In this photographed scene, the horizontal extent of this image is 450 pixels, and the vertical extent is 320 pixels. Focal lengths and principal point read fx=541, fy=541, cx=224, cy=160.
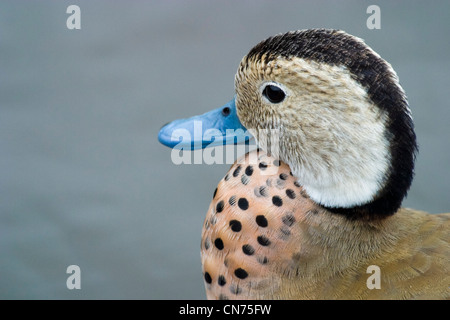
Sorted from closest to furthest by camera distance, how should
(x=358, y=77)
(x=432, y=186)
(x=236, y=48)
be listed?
(x=358, y=77) → (x=432, y=186) → (x=236, y=48)

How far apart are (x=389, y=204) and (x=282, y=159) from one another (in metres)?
0.21

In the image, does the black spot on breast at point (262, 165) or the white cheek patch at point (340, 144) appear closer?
the white cheek patch at point (340, 144)

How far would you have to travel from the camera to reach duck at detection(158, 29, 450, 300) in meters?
0.89

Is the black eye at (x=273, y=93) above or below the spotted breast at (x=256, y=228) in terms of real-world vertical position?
above

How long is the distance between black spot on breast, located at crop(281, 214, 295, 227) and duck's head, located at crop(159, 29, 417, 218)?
0.18ft

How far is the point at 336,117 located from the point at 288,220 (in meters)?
0.20

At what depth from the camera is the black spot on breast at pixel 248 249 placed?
98 cm

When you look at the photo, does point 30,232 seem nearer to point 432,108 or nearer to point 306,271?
point 306,271

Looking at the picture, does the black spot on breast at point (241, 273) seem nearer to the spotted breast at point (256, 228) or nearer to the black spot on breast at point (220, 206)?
the spotted breast at point (256, 228)

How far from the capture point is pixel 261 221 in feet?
3.17

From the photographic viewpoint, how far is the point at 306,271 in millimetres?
963

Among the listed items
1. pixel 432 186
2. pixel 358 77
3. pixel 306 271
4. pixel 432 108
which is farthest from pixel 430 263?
pixel 432 108

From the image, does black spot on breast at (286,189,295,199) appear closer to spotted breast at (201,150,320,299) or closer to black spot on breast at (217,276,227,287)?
spotted breast at (201,150,320,299)

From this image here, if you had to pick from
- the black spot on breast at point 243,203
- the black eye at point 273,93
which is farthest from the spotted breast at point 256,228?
the black eye at point 273,93
